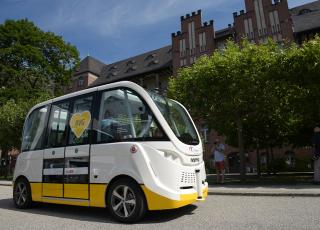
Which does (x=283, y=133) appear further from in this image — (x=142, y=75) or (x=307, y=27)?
(x=142, y=75)

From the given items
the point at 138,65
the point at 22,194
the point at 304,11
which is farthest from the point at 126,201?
the point at 138,65

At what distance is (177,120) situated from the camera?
22.3 ft

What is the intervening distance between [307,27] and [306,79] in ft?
82.0

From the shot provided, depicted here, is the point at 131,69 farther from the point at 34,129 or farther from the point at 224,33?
the point at 34,129

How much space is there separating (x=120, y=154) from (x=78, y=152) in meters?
1.22

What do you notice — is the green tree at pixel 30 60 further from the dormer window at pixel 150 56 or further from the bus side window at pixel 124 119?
the bus side window at pixel 124 119

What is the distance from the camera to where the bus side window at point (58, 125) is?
7.48m

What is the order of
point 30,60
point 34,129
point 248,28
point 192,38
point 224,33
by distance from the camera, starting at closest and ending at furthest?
1. point 34,129
2. point 30,60
3. point 248,28
4. point 224,33
5. point 192,38

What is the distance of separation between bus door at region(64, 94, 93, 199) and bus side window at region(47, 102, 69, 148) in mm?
251

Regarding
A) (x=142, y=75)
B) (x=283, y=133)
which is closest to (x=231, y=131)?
(x=283, y=133)

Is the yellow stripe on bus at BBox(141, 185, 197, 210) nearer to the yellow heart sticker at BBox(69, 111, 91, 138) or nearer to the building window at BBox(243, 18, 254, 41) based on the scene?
the yellow heart sticker at BBox(69, 111, 91, 138)

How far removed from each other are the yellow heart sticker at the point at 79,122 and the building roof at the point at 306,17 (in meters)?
33.5

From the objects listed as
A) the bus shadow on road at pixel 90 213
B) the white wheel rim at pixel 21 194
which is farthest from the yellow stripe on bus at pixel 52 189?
the white wheel rim at pixel 21 194

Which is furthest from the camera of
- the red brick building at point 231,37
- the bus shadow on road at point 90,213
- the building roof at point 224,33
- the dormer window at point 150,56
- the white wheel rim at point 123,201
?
the dormer window at point 150,56
